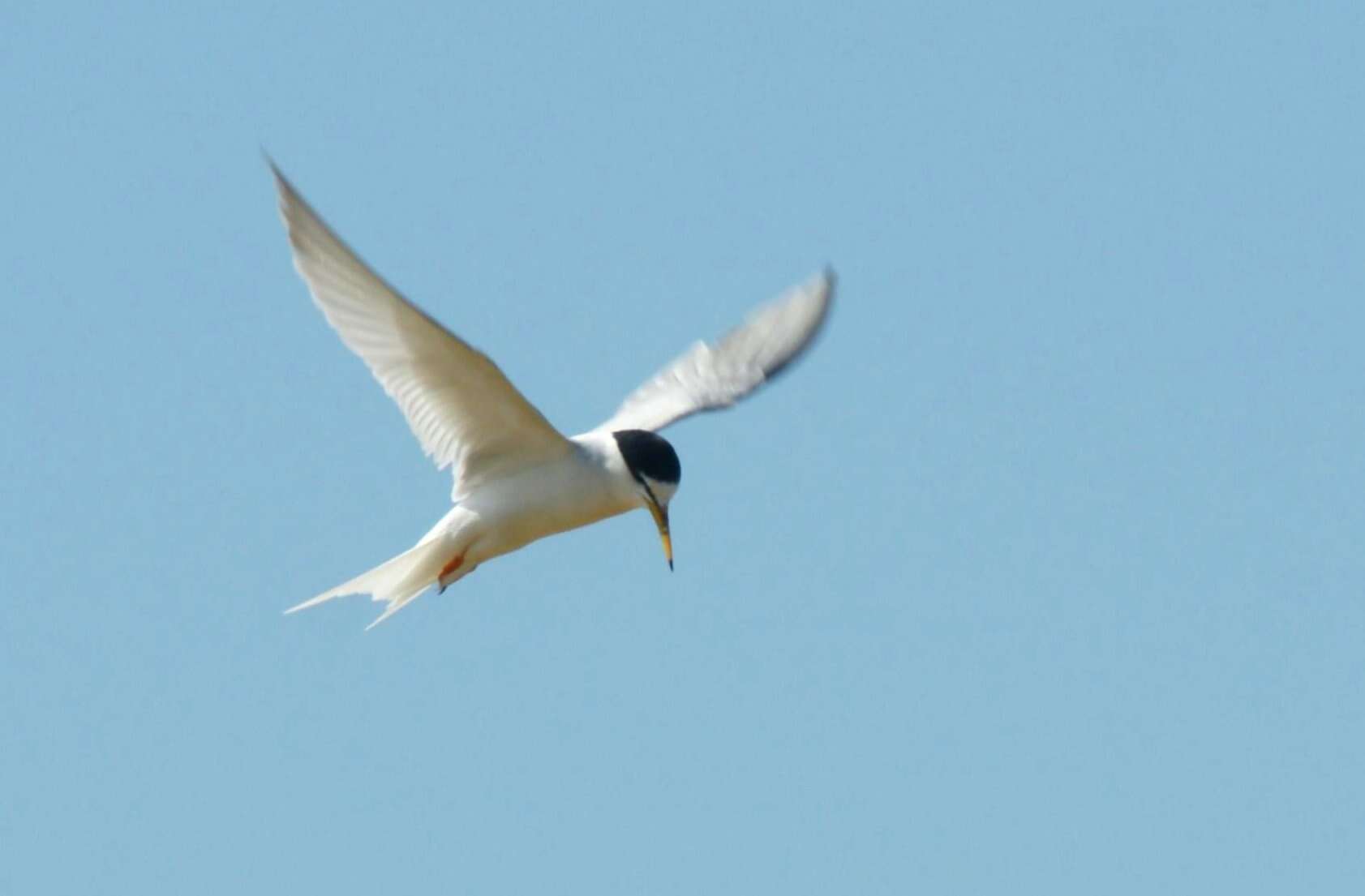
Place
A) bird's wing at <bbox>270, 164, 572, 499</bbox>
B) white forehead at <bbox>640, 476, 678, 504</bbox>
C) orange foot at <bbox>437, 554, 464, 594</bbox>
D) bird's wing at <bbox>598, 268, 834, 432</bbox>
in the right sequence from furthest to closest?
bird's wing at <bbox>598, 268, 834, 432</bbox>, orange foot at <bbox>437, 554, 464, 594</bbox>, white forehead at <bbox>640, 476, 678, 504</bbox>, bird's wing at <bbox>270, 164, 572, 499</bbox>

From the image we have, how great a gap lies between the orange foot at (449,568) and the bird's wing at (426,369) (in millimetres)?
299

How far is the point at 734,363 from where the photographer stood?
1338 centimetres

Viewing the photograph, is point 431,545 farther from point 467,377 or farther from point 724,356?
point 724,356

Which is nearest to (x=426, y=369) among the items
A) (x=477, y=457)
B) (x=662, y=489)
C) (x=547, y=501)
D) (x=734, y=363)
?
(x=477, y=457)

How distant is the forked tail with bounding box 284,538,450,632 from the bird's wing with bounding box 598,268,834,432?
1581mm

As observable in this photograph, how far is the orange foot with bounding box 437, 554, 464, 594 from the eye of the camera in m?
11.4

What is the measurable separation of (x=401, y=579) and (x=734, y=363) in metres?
2.65

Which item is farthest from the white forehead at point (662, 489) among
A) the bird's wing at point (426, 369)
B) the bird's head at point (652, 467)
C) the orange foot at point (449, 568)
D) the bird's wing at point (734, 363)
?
the bird's wing at point (734, 363)

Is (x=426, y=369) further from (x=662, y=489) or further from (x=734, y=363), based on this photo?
(x=734, y=363)

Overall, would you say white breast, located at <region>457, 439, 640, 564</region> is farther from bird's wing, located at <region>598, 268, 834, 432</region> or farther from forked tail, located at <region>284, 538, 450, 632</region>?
bird's wing, located at <region>598, 268, 834, 432</region>

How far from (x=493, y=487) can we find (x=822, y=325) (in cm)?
268

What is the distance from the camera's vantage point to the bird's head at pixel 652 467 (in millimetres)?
11094

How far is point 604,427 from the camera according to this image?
13.2 m

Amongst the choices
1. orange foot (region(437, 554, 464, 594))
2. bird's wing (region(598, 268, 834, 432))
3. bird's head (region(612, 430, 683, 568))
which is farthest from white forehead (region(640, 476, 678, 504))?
bird's wing (region(598, 268, 834, 432))
